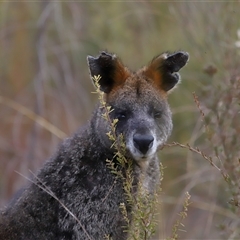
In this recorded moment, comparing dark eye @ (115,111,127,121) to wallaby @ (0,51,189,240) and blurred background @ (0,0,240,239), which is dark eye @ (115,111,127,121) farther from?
blurred background @ (0,0,240,239)

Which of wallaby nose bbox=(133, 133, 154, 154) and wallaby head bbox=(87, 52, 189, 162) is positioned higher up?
wallaby head bbox=(87, 52, 189, 162)

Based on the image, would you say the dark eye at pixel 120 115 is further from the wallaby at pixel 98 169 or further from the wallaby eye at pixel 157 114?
the wallaby eye at pixel 157 114

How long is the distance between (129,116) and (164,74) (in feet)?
1.89

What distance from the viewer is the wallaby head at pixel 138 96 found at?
561 centimetres

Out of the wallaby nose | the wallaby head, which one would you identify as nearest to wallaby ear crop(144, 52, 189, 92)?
the wallaby head

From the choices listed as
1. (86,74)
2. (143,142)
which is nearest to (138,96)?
(143,142)

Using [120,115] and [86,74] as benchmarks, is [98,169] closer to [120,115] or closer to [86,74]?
[120,115]

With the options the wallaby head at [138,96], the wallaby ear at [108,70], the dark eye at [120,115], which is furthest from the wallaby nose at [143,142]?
the wallaby ear at [108,70]

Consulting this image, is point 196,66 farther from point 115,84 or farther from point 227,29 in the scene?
point 115,84

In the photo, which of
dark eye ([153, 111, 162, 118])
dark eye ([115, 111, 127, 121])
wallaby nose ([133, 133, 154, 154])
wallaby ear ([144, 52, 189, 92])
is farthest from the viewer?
wallaby ear ([144, 52, 189, 92])

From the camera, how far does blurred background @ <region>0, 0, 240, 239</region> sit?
8.81 metres

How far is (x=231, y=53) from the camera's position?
8.16 meters

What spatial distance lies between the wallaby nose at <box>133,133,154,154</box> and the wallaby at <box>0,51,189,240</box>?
0.07ft

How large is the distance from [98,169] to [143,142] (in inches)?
23.1
